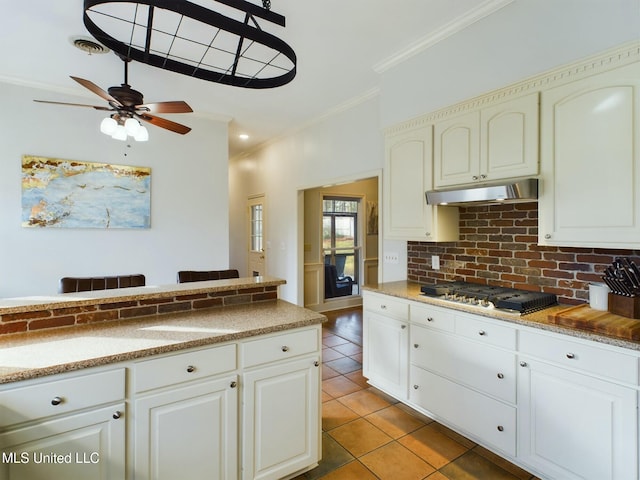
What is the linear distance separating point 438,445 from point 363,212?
4.13 m

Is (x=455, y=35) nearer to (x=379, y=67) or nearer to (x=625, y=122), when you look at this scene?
(x=379, y=67)

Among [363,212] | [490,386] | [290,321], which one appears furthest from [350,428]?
[363,212]

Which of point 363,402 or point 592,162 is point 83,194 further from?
point 592,162

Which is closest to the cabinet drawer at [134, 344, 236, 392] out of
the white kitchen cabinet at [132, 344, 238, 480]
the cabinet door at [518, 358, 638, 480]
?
the white kitchen cabinet at [132, 344, 238, 480]

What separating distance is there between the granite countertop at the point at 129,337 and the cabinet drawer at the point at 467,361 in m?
0.99

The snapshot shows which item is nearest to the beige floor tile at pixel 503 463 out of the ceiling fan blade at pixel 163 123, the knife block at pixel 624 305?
the knife block at pixel 624 305

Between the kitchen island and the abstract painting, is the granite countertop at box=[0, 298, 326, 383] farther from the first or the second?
the abstract painting

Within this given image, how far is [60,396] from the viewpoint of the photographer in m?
1.22

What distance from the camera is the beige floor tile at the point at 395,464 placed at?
190 centimetres

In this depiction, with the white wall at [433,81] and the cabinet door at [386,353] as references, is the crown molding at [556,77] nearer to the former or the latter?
the white wall at [433,81]

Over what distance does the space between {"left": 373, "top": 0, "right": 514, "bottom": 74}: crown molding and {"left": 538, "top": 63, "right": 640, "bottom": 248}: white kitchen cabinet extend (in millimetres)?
772

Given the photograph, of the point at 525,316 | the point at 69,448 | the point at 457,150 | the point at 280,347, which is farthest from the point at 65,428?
the point at 457,150

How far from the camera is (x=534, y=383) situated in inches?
70.8

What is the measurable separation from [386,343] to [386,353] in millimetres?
85
